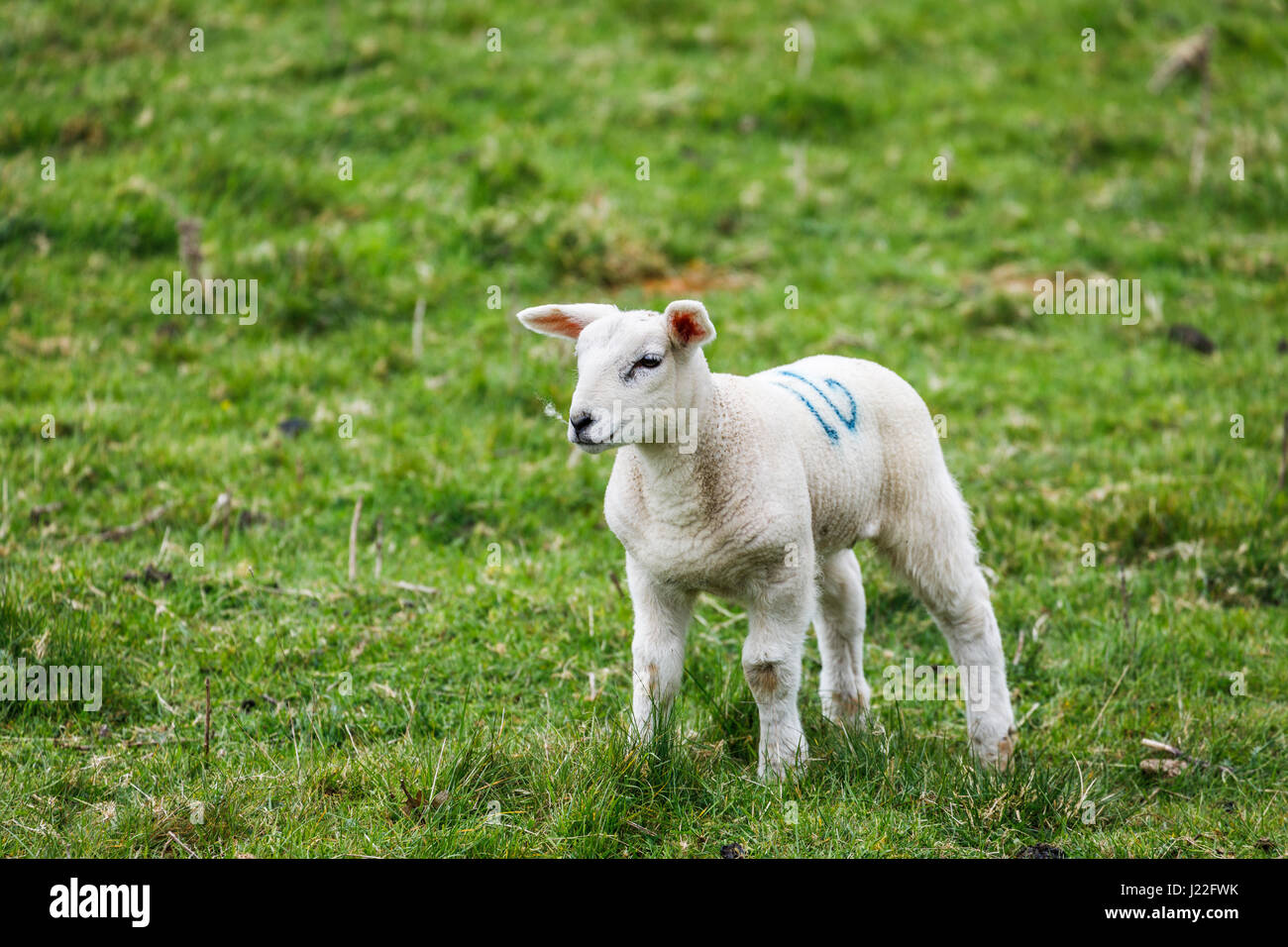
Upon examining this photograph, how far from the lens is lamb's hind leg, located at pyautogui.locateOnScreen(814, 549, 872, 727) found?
5.27 meters

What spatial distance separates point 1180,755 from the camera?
5.35 meters

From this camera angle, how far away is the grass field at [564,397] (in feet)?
15.1

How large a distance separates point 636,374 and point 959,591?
1848 millimetres

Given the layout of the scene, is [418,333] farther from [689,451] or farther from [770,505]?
[770,505]

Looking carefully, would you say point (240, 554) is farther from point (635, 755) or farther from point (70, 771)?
point (635, 755)

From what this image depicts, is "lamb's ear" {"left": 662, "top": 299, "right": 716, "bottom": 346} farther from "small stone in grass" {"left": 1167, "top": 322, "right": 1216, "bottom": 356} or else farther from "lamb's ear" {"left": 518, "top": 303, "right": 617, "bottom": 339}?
"small stone in grass" {"left": 1167, "top": 322, "right": 1216, "bottom": 356}

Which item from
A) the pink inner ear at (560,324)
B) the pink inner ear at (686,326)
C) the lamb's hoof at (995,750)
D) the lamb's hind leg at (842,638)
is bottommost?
the lamb's hoof at (995,750)

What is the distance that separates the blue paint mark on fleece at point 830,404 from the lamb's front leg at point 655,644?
817 millimetres

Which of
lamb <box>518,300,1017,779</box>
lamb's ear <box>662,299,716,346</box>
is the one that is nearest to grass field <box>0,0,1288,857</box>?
lamb <box>518,300,1017,779</box>

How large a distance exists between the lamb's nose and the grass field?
4.06ft

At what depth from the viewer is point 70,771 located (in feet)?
15.5

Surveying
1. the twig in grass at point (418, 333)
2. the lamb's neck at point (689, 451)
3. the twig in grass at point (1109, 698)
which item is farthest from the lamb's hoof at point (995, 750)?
the twig in grass at point (418, 333)

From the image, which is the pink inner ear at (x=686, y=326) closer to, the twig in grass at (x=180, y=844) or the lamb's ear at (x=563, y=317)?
the lamb's ear at (x=563, y=317)

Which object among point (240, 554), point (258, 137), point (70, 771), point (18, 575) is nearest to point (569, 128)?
point (258, 137)
